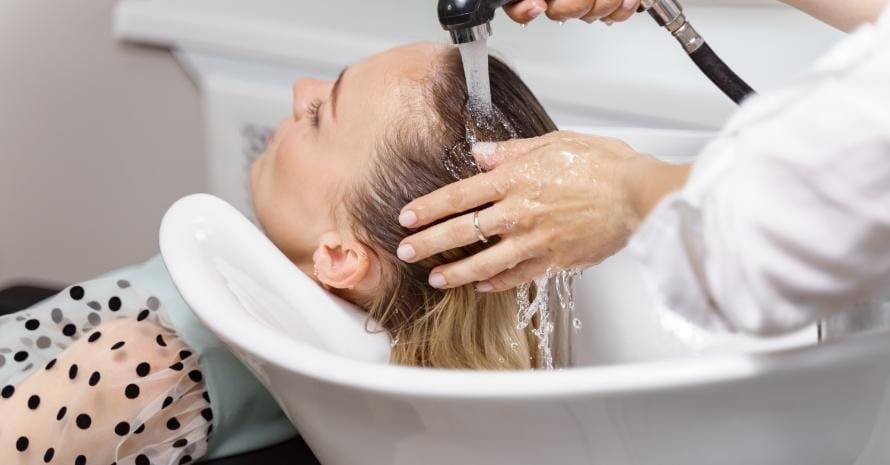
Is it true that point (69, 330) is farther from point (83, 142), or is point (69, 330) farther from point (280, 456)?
point (83, 142)

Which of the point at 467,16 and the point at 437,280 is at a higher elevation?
the point at 467,16

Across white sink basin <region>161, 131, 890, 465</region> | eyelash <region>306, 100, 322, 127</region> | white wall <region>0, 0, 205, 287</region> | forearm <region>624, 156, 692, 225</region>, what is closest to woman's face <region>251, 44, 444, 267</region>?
eyelash <region>306, 100, 322, 127</region>

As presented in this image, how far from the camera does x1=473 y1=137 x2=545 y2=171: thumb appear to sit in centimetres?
104

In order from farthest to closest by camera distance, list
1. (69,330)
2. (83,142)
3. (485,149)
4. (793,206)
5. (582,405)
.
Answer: (83,142) → (69,330) → (485,149) → (582,405) → (793,206)

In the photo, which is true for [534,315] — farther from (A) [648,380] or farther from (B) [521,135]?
(A) [648,380]

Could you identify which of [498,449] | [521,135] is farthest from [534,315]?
[498,449]

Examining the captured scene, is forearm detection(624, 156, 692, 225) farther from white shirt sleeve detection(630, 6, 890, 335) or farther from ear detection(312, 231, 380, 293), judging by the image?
ear detection(312, 231, 380, 293)

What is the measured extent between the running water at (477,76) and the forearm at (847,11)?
0.43 m

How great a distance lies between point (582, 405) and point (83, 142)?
1.68 m

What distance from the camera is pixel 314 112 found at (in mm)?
1291

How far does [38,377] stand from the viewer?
1.17m

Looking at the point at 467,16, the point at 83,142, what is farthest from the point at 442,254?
the point at 83,142

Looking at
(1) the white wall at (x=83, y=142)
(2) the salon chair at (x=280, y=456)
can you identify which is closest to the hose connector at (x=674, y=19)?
(2) the salon chair at (x=280, y=456)

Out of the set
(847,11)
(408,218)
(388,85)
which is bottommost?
(847,11)
